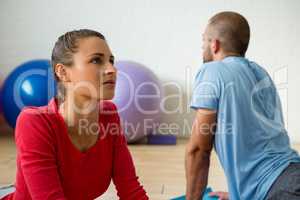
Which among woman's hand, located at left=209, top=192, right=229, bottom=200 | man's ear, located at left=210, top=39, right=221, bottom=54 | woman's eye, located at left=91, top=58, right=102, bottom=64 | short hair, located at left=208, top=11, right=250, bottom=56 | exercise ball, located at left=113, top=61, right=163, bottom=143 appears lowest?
woman's hand, located at left=209, top=192, right=229, bottom=200

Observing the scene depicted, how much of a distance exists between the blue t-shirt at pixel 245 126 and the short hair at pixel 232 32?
84 millimetres

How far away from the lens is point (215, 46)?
1.61 m

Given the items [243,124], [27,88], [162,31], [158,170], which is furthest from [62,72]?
[162,31]

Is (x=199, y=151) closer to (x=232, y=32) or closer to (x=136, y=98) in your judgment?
(x=232, y=32)

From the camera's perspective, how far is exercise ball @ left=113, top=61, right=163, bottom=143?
9.91ft

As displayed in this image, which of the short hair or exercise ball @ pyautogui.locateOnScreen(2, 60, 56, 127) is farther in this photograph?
exercise ball @ pyautogui.locateOnScreen(2, 60, 56, 127)

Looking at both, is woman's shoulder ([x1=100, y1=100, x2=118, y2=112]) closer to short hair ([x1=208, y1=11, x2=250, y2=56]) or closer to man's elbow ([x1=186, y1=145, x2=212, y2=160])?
man's elbow ([x1=186, y1=145, x2=212, y2=160])

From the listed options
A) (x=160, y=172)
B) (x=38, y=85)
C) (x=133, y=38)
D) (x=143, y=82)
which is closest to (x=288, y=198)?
(x=160, y=172)

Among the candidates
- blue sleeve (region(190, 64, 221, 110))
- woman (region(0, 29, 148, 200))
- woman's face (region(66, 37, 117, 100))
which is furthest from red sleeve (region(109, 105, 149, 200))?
blue sleeve (region(190, 64, 221, 110))

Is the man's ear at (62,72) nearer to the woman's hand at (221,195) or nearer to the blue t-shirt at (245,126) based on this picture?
the blue t-shirt at (245,126)

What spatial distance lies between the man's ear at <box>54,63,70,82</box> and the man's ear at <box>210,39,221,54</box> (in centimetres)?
61

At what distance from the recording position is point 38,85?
3.09m

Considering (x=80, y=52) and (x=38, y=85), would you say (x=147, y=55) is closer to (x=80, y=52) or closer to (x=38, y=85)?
(x=38, y=85)

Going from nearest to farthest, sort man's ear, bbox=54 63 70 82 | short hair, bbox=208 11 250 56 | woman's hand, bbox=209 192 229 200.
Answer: man's ear, bbox=54 63 70 82 → short hair, bbox=208 11 250 56 → woman's hand, bbox=209 192 229 200
